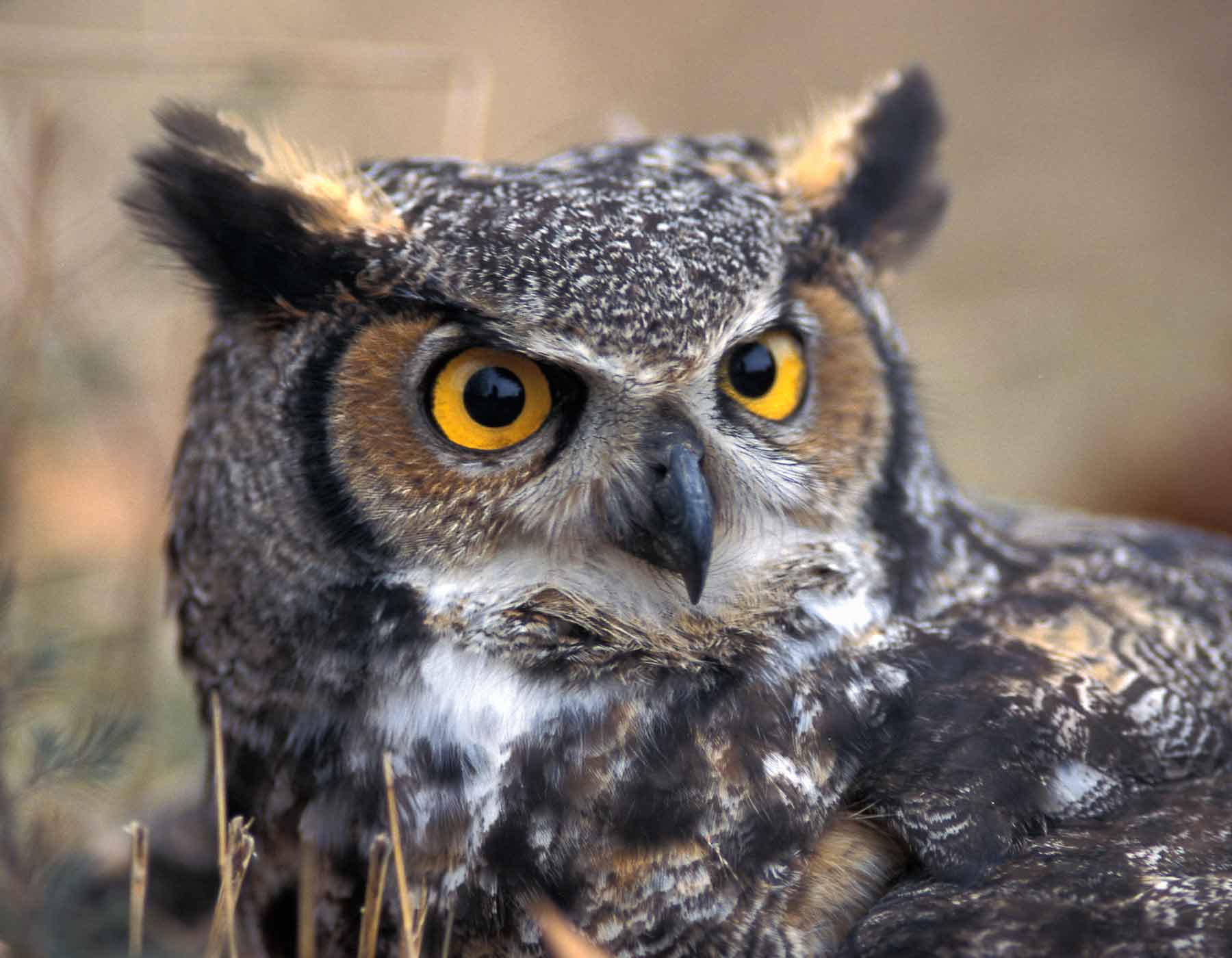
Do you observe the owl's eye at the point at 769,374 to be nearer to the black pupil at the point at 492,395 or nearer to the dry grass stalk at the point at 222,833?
the black pupil at the point at 492,395

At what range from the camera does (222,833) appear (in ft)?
4.53

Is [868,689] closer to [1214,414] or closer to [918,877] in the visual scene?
[918,877]

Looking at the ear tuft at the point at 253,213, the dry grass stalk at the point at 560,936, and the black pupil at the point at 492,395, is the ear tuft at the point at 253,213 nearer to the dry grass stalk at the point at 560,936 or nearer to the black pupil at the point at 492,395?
the black pupil at the point at 492,395

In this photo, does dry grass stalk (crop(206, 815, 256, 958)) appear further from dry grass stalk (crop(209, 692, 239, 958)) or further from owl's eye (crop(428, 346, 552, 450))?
owl's eye (crop(428, 346, 552, 450))

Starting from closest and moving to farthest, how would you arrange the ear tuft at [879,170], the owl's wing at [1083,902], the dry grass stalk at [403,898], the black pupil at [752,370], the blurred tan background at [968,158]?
1. the owl's wing at [1083,902]
2. the dry grass stalk at [403,898]
3. the black pupil at [752,370]
4. the ear tuft at [879,170]
5. the blurred tan background at [968,158]

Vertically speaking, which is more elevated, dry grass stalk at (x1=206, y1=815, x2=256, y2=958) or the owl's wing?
the owl's wing

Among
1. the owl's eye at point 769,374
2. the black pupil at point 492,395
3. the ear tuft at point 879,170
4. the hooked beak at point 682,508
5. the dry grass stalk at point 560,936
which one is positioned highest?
the ear tuft at point 879,170

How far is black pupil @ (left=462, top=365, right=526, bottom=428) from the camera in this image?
1322 mm

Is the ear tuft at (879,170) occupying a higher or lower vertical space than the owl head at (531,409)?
higher

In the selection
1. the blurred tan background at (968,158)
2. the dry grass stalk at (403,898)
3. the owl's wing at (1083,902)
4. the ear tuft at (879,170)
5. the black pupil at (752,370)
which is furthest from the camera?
the blurred tan background at (968,158)

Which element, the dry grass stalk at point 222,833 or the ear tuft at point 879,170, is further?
the ear tuft at point 879,170

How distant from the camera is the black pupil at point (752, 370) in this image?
1.38m

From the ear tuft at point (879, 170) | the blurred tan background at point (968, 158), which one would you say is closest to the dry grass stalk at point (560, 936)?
the ear tuft at point (879, 170)

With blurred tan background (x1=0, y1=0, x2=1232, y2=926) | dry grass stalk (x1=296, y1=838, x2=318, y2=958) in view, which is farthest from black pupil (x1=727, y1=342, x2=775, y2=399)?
blurred tan background (x1=0, y1=0, x2=1232, y2=926)
